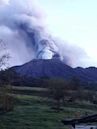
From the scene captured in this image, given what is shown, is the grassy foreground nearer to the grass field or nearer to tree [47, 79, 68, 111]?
the grass field

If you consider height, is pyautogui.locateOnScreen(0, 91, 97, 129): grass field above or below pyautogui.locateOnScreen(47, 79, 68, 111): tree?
below

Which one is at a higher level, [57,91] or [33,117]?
[57,91]

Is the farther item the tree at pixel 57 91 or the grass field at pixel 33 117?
the tree at pixel 57 91

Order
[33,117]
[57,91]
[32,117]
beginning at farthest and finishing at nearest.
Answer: [57,91]
[33,117]
[32,117]

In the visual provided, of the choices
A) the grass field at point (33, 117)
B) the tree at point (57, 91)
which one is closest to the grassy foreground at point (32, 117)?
the grass field at point (33, 117)

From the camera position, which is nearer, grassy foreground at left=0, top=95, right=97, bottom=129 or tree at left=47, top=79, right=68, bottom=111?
grassy foreground at left=0, top=95, right=97, bottom=129

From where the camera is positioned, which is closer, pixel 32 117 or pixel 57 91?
pixel 32 117

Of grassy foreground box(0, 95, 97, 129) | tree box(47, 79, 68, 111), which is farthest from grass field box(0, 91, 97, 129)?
tree box(47, 79, 68, 111)

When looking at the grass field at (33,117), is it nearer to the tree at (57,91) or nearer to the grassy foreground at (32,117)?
the grassy foreground at (32,117)

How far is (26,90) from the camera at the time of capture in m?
143

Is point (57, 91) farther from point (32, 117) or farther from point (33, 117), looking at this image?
point (32, 117)

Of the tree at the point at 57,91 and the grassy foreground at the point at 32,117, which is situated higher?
the tree at the point at 57,91

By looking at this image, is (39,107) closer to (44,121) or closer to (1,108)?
(1,108)

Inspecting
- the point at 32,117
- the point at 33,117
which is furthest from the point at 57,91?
the point at 32,117
